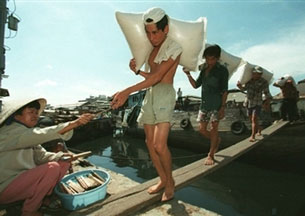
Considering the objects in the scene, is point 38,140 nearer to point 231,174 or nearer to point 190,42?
point 190,42

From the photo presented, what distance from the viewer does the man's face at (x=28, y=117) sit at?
2193mm

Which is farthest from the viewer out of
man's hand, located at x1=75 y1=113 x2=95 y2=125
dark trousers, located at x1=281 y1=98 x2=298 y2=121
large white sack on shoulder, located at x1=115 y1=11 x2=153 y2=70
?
dark trousers, located at x1=281 y1=98 x2=298 y2=121

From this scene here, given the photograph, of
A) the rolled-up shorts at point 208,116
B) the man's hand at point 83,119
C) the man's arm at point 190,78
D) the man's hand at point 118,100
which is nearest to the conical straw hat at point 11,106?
the man's hand at point 83,119

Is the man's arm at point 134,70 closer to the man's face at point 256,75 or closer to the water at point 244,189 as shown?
the water at point 244,189

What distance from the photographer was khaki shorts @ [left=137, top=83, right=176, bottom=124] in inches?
91.4

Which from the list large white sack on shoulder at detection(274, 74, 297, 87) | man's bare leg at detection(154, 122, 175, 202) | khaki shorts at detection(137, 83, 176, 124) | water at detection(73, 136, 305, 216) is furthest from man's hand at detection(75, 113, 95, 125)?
large white sack on shoulder at detection(274, 74, 297, 87)

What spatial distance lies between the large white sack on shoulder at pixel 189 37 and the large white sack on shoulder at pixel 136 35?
375 millimetres

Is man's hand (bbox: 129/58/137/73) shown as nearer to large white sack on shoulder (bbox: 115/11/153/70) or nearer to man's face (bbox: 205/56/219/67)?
large white sack on shoulder (bbox: 115/11/153/70)

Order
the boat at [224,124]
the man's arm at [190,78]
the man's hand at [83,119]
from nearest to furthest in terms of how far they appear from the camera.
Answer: the man's hand at [83,119] < the man's arm at [190,78] < the boat at [224,124]

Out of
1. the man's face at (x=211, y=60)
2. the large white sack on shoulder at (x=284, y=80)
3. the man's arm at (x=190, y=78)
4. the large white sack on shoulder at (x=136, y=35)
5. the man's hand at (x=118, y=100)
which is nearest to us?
the man's hand at (x=118, y=100)

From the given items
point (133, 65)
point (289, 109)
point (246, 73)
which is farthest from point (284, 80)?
point (133, 65)

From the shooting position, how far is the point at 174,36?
2.56m

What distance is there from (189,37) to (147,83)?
100 cm

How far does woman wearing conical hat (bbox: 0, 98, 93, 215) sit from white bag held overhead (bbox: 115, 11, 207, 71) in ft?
3.85
